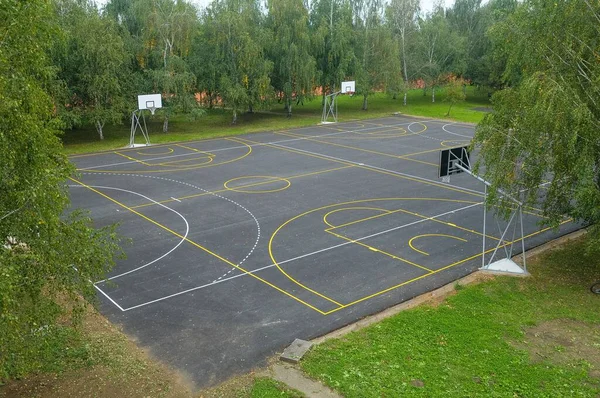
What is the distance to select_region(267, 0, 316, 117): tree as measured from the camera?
49688 mm

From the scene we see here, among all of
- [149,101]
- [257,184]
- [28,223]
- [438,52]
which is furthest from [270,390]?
[438,52]

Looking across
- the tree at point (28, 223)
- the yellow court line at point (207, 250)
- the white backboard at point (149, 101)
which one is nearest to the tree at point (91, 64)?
the white backboard at point (149, 101)

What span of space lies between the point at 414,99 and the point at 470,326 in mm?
58607

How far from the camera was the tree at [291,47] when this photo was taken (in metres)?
49.7

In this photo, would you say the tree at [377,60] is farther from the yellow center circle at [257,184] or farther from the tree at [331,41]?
the yellow center circle at [257,184]

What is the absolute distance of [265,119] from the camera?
174 ft

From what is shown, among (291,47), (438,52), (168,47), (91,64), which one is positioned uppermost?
(438,52)

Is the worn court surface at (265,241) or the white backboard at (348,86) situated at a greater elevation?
the white backboard at (348,86)

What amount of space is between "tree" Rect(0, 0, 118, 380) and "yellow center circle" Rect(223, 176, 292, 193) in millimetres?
17788

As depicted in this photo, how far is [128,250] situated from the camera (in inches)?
756

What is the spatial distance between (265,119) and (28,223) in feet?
149

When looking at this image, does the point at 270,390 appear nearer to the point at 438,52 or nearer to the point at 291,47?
the point at 291,47

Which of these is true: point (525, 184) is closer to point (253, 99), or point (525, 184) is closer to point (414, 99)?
point (253, 99)

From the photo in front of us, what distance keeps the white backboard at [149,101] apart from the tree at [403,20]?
111 ft
